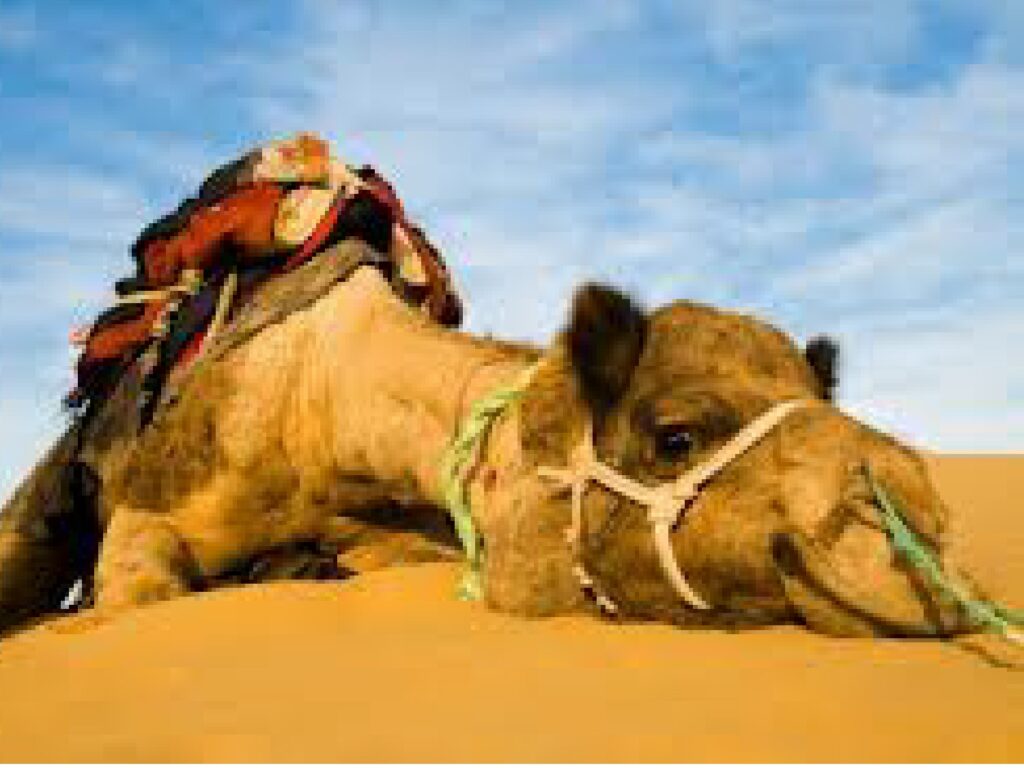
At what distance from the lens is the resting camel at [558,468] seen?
156 inches

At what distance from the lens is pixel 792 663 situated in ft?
11.7

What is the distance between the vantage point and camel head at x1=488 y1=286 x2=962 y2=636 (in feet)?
12.7

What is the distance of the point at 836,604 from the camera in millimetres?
3877

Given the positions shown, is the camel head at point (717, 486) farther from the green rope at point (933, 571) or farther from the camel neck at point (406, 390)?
the camel neck at point (406, 390)

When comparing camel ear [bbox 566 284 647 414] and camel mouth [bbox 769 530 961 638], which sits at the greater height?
camel ear [bbox 566 284 647 414]

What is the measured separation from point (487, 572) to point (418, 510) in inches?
59.0

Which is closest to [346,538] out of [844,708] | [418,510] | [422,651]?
[418,510]

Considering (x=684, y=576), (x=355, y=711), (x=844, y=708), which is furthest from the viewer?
(x=684, y=576)

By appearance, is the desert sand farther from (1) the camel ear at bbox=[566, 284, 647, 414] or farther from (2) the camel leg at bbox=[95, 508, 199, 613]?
(2) the camel leg at bbox=[95, 508, 199, 613]

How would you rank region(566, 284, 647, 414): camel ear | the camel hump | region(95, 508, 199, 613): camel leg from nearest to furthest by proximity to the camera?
region(566, 284, 647, 414): camel ear
region(95, 508, 199, 613): camel leg
the camel hump

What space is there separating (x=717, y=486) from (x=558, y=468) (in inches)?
26.7

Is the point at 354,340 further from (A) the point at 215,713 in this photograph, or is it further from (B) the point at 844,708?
(B) the point at 844,708

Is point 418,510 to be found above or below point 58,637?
above

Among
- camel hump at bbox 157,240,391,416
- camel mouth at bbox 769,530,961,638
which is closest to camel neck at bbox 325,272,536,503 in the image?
camel hump at bbox 157,240,391,416
